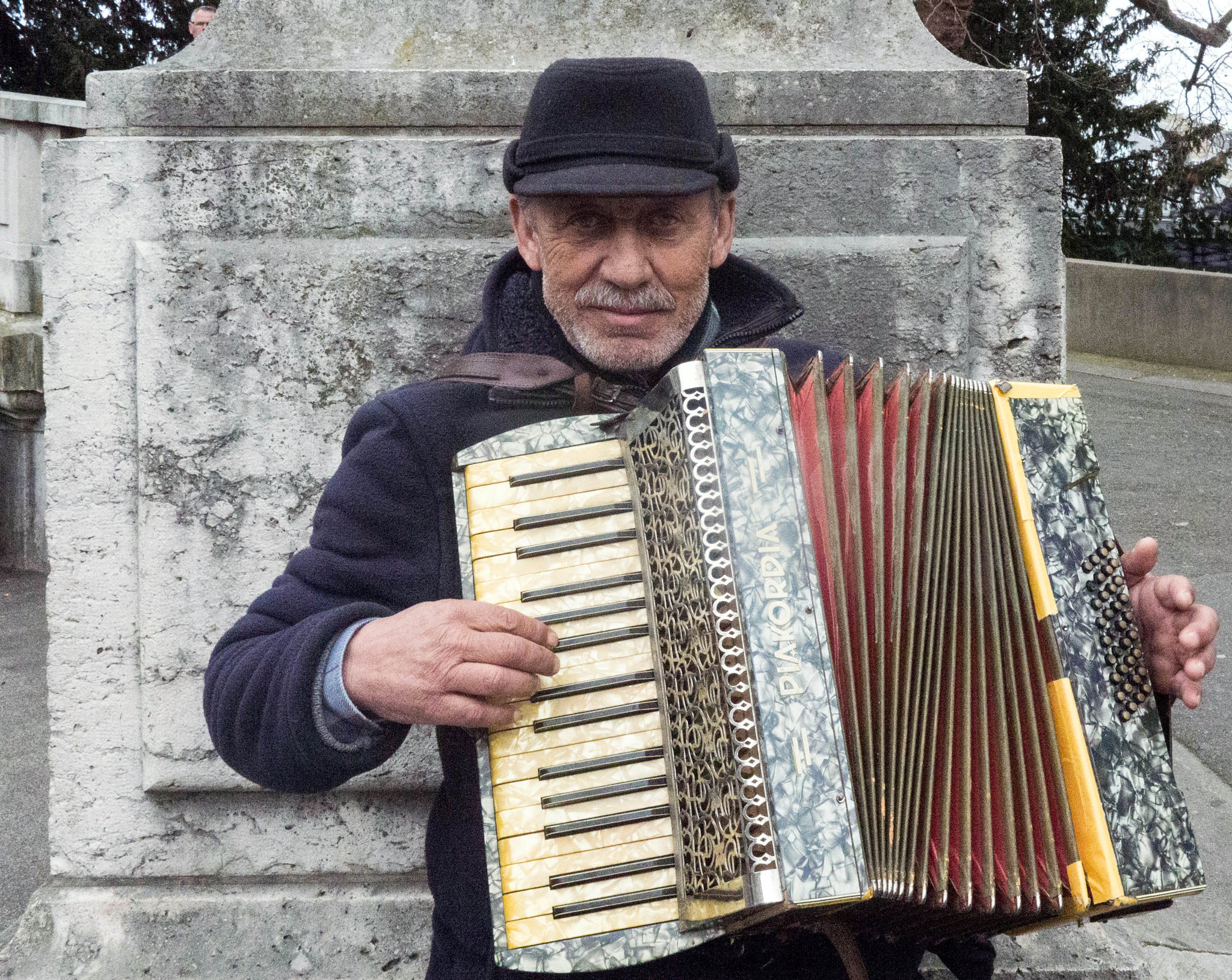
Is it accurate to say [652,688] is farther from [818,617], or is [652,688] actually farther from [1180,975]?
[1180,975]

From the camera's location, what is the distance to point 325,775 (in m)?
1.59

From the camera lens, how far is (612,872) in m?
1.43

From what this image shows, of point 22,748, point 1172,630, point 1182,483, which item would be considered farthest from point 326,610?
point 1182,483

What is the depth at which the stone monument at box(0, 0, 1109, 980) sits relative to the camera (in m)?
2.19

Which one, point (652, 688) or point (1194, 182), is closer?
point (652, 688)

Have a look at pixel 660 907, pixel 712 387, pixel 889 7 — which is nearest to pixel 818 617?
pixel 712 387

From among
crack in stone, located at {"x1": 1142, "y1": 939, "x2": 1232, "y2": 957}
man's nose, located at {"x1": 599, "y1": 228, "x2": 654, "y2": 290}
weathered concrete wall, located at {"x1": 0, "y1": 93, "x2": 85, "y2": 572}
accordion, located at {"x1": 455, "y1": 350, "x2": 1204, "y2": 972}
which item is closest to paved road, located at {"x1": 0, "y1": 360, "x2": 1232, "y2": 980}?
crack in stone, located at {"x1": 1142, "y1": 939, "x2": 1232, "y2": 957}

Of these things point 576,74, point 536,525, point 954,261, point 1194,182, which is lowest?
point 536,525

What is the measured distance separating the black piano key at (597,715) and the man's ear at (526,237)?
71cm

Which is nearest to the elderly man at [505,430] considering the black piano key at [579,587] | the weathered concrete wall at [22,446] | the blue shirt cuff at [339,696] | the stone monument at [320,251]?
the blue shirt cuff at [339,696]

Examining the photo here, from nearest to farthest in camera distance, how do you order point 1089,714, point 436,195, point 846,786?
point 846,786 < point 1089,714 < point 436,195

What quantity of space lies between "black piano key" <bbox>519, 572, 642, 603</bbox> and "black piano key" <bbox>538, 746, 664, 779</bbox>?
208 mm

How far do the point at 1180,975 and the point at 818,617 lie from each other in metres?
1.81

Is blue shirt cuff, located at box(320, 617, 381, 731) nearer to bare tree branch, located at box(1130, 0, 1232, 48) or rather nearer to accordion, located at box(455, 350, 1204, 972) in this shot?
accordion, located at box(455, 350, 1204, 972)
